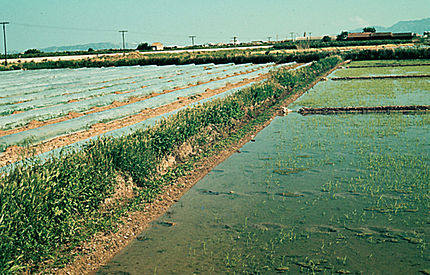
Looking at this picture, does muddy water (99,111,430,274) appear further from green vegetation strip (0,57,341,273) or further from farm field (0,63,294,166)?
farm field (0,63,294,166)

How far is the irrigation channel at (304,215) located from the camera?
5.23 m

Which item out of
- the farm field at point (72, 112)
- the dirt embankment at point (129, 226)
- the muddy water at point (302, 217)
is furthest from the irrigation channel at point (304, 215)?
the farm field at point (72, 112)

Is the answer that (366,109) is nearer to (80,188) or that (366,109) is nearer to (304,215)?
(304,215)

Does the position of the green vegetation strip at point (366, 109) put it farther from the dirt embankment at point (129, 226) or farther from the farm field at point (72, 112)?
the dirt embankment at point (129, 226)

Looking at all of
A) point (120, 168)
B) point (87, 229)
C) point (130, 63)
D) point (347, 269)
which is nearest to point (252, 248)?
point (347, 269)

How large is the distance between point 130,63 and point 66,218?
42.8m

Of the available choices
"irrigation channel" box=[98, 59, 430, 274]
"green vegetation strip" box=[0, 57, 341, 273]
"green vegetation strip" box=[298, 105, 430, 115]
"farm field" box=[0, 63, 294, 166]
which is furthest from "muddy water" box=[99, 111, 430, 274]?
"green vegetation strip" box=[298, 105, 430, 115]

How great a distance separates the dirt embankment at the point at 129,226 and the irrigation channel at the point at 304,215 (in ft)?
0.49

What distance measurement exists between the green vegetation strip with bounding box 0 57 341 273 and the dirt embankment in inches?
4.9

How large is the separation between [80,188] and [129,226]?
3.46 ft

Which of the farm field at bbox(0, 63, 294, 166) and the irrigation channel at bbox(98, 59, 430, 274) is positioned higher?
the farm field at bbox(0, 63, 294, 166)

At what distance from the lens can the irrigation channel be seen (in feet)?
17.2

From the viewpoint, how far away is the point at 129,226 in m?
6.37

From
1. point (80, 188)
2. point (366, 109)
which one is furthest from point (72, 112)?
point (366, 109)
